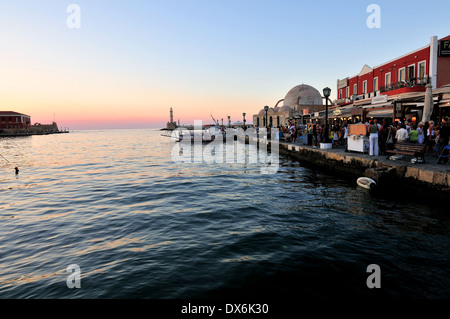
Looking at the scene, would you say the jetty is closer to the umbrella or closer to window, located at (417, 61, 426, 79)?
the umbrella

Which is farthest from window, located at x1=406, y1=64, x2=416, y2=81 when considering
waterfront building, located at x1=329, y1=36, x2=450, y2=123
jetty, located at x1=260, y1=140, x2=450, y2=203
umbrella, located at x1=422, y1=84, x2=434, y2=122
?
jetty, located at x1=260, y1=140, x2=450, y2=203

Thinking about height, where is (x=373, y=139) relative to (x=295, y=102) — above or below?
below

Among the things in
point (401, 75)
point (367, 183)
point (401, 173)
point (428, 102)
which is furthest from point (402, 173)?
point (401, 75)

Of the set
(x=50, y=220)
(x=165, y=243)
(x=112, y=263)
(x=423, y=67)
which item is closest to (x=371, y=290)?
(x=165, y=243)

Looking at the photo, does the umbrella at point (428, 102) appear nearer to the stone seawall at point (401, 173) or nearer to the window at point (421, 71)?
the stone seawall at point (401, 173)

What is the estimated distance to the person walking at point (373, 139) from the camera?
44.2 feet

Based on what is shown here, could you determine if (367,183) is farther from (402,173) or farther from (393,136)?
(393,136)

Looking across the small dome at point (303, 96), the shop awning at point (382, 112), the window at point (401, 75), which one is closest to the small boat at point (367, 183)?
the shop awning at point (382, 112)

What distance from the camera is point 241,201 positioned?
9.98 metres

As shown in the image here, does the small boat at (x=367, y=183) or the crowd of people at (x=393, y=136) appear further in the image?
the crowd of people at (x=393, y=136)

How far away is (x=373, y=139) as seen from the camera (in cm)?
1373

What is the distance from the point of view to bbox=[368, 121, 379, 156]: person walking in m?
13.5
